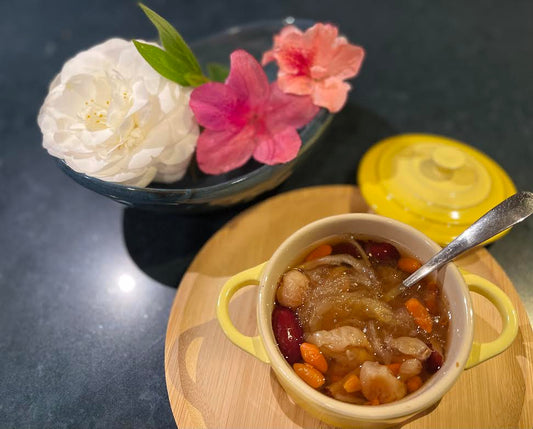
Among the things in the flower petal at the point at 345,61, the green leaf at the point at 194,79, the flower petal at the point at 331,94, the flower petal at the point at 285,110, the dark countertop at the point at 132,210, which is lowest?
the dark countertop at the point at 132,210

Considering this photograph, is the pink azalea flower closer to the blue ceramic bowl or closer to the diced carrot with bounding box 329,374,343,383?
the blue ceramic bowl

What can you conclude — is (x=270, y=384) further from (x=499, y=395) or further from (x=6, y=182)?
(x=6, y=182)

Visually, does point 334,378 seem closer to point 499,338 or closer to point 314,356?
point 314,356

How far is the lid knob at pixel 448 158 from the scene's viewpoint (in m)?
0.92

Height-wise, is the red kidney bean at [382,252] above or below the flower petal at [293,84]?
below

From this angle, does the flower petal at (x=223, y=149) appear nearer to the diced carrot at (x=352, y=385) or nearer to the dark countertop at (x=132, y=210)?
the dark countertop at (x=132, y=210)

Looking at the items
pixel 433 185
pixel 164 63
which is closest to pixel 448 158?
pixel 433 185

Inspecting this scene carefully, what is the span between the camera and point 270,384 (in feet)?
2.37

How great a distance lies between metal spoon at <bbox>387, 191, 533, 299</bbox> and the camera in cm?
70

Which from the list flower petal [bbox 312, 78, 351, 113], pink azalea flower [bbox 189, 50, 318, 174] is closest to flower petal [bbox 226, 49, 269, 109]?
pink azalea flower [bbox 189, 50, 318, 174]

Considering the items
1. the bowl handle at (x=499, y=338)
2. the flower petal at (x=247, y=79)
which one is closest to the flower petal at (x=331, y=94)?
the flower petal at (x=247, y=79)

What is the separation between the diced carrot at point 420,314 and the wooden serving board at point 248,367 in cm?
10

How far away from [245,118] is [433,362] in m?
0.53

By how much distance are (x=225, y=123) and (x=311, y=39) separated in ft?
0.78
